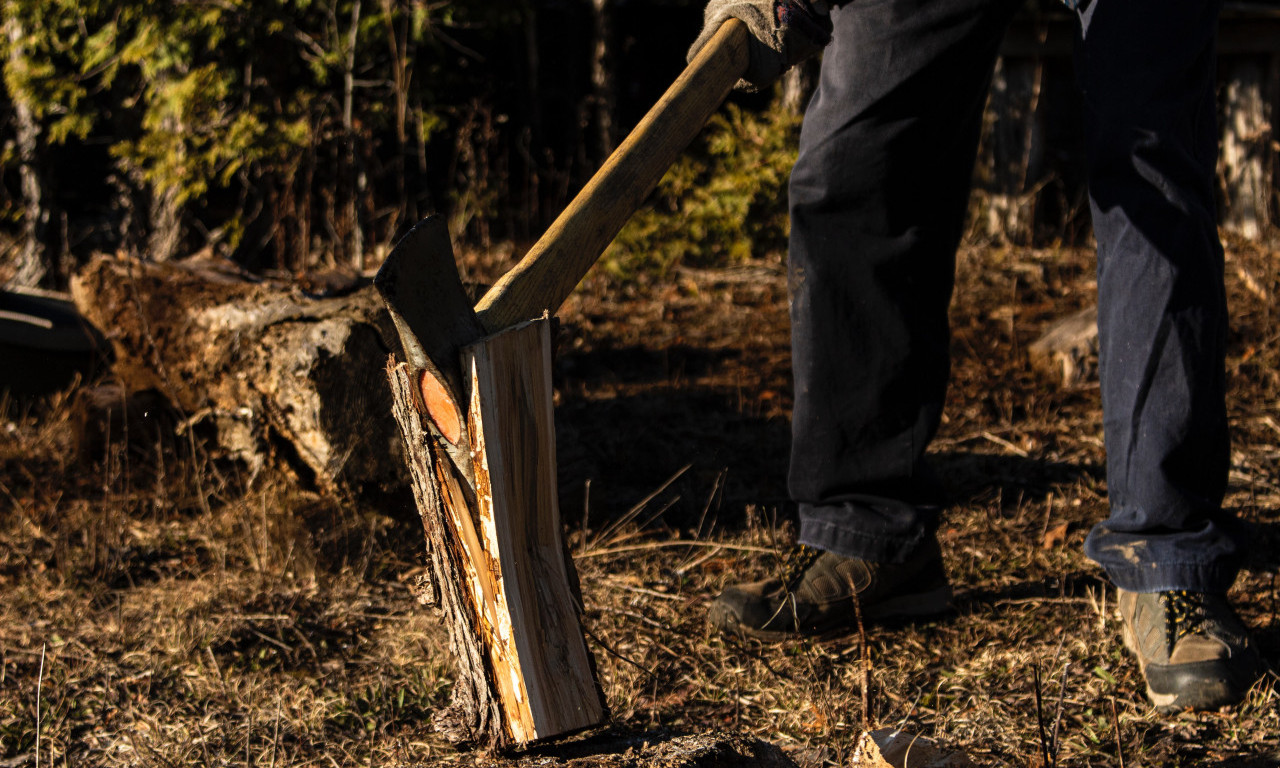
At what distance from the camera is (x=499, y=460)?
1.30 meters

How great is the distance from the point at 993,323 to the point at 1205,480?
2.76 m

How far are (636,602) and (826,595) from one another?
1.44ft

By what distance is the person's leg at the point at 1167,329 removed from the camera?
5.90 ft

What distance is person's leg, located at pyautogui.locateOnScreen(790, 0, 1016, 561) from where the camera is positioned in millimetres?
2023

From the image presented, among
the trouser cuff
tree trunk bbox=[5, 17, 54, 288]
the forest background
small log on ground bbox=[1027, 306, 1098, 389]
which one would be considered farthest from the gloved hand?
tree trunk bbox=[5, 17, 54, 288]

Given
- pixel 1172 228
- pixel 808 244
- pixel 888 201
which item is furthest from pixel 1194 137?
pixel 808 244

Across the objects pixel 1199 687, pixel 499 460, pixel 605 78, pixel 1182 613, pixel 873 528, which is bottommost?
pixel 1199 687

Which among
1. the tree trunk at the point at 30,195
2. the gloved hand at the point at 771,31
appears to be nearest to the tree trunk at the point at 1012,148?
the gloved hand at the point at 771,31

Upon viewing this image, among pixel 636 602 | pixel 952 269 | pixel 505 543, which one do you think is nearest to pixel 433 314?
pixel 505 543

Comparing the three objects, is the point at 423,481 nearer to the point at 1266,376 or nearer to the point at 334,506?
the point at 334,506

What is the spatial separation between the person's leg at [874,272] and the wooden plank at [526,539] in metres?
0.88

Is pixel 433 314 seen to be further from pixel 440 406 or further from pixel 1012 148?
pixel 1012 148

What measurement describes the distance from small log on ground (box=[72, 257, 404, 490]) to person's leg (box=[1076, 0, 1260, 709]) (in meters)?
1.53

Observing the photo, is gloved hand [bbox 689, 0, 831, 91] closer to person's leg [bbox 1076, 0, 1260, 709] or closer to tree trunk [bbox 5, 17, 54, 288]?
person's leg [bbox 1076, 0, 1260, 709]
